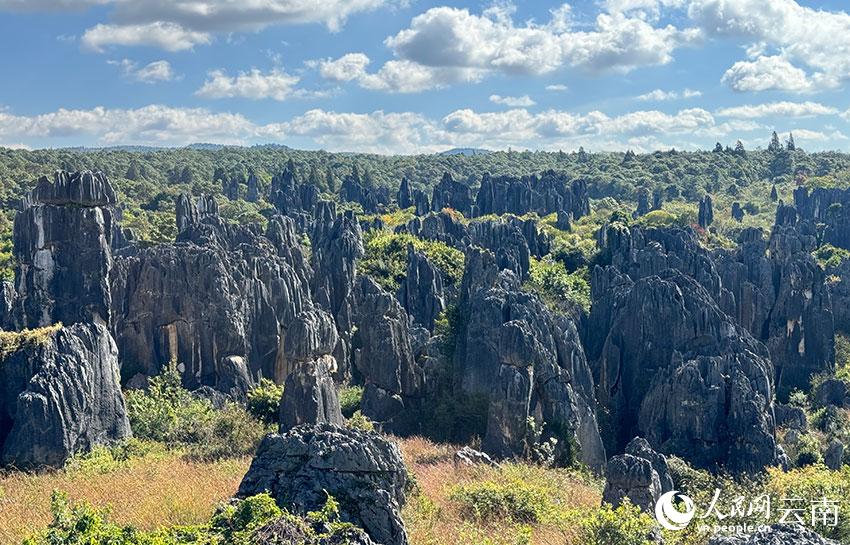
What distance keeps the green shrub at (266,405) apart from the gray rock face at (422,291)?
18.3m

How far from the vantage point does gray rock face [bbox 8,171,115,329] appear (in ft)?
72.0

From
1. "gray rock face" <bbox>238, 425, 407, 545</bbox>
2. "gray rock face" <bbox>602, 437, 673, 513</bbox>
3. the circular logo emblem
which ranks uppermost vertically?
"gray rock face" <bbox>238, 425, 407, 545</bbox>

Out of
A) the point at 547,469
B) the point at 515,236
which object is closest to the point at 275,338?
the point at 547,469

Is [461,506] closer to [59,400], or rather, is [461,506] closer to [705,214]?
[59,400]

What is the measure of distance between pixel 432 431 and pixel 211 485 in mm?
10337

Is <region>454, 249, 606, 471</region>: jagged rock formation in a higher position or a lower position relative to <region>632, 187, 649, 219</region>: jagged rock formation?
lower

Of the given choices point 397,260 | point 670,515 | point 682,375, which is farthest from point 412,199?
point 670,515

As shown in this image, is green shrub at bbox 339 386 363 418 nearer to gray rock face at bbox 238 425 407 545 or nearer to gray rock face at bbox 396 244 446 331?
gray rock face at bbox 396 244 446 331

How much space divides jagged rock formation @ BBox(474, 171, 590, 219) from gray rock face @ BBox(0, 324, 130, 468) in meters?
67.1

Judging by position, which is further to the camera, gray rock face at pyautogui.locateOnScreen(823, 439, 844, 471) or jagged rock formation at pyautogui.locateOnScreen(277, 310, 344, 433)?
gray rock face at pyautogui.locateOnScreen(823, 439, 844, 471)

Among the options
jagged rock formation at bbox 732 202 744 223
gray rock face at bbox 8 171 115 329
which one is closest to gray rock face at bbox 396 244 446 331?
gray rock face at bbox 8 171 115 329

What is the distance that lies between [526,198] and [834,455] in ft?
204

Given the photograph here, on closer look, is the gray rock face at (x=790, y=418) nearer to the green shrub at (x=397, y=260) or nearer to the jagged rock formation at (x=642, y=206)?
the green shrub at (x=397, y=260)

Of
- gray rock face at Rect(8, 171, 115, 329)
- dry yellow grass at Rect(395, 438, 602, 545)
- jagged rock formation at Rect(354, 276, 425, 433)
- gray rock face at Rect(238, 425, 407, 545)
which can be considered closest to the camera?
gray rock face at Rect(238, 425, 407, 545)
